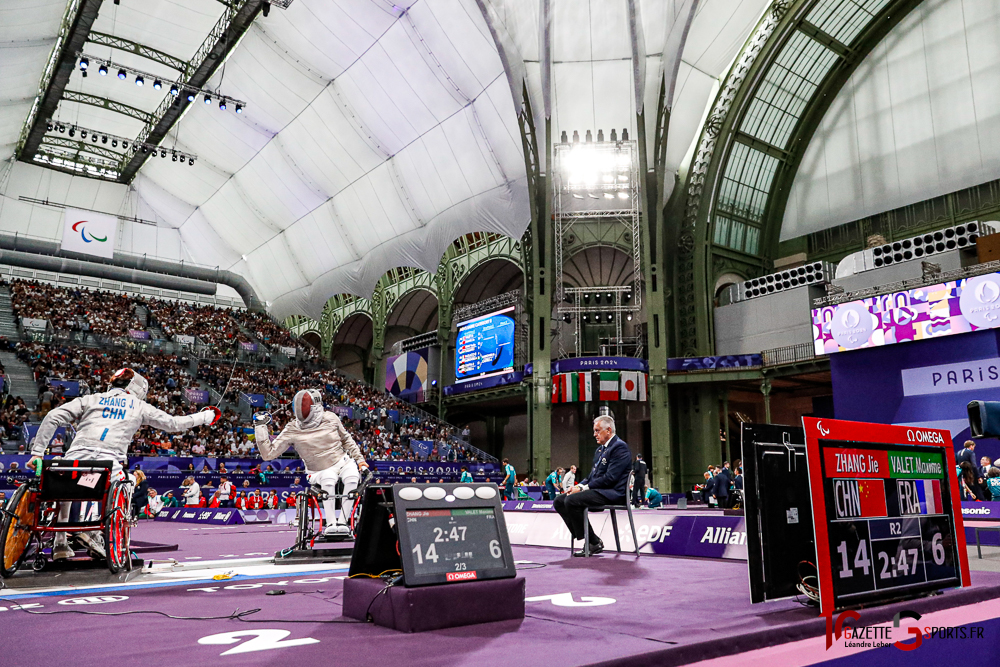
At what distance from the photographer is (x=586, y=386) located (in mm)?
29828

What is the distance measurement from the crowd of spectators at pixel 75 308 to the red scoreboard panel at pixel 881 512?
1368 inches

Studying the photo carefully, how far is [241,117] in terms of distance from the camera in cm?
3350

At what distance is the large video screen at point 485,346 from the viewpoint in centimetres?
3372

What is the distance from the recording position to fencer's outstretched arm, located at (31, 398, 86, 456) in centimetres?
595

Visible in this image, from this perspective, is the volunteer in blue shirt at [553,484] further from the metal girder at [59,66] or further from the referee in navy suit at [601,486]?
the metal girder at [59,66]

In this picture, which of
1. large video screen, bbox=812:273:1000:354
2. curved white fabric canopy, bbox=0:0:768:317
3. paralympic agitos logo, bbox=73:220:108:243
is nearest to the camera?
large video screen, bbox=812:273:1000:354

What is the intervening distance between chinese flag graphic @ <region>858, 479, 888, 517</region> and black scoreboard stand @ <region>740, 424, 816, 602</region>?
0.88ft

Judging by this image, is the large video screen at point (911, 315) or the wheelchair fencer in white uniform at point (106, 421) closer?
the wheelchair fencer in white uniform at point (106, 421)

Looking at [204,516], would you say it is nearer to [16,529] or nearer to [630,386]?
[16,529]

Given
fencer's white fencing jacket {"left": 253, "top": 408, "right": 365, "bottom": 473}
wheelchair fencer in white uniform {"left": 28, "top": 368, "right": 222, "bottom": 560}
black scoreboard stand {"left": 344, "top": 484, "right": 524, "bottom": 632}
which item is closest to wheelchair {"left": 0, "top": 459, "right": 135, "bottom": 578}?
wheelchair fencer in white uniform {"left": 28, "top": 368, "right": 222, "bottom": 560}

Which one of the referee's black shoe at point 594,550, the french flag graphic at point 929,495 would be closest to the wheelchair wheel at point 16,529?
the referee's black shoe at point 594,550

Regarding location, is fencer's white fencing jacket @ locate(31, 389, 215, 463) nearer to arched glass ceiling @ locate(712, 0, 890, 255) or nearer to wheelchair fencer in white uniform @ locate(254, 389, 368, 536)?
wheelchair fencer in white uniform @ locate(254, 389, 368, 536)

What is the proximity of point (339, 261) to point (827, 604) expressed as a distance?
37438mm

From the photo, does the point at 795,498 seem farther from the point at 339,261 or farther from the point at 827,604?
the point at 339,261
